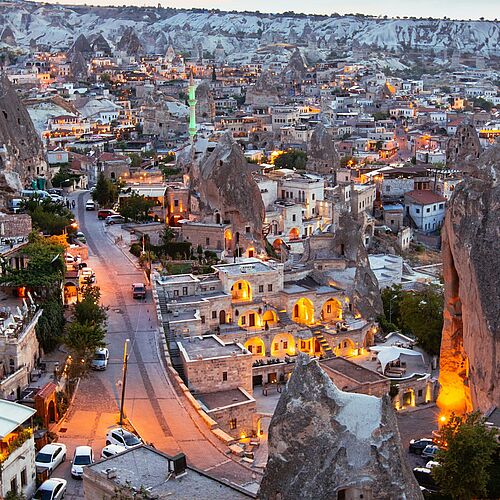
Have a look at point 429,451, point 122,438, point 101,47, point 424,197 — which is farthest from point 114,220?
point 101,47

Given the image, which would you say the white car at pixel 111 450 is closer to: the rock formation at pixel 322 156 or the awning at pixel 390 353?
the awning at pixel 390 353

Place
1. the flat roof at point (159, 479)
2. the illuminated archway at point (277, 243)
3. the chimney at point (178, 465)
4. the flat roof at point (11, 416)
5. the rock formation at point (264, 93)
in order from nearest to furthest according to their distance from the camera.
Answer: the flat roof at point (159, 479), the chimney at point (178, 465), the flat roof at point (11, 416), the illuminated archway at point (277, 243), the rock formation at point (264, 93)

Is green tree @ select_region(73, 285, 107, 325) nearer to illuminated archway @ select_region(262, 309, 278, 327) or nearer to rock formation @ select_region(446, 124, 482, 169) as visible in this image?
illuminated archway @ select_region(262, 309, 278, 327)

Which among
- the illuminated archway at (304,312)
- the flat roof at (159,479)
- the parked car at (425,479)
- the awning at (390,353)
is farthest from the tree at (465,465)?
the illuminated archway at (304,312)

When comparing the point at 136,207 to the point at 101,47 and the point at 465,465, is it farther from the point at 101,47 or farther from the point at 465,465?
the point at 101,47

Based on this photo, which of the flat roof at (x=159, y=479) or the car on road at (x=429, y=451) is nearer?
the flat roof at (x=159, y=479)

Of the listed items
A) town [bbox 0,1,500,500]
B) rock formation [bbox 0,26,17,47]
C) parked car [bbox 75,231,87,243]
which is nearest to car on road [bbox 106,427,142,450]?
town [bbox 0,1,500,500]

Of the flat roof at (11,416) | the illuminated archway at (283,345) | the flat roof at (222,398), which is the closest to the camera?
the flat roof at (11,416)
